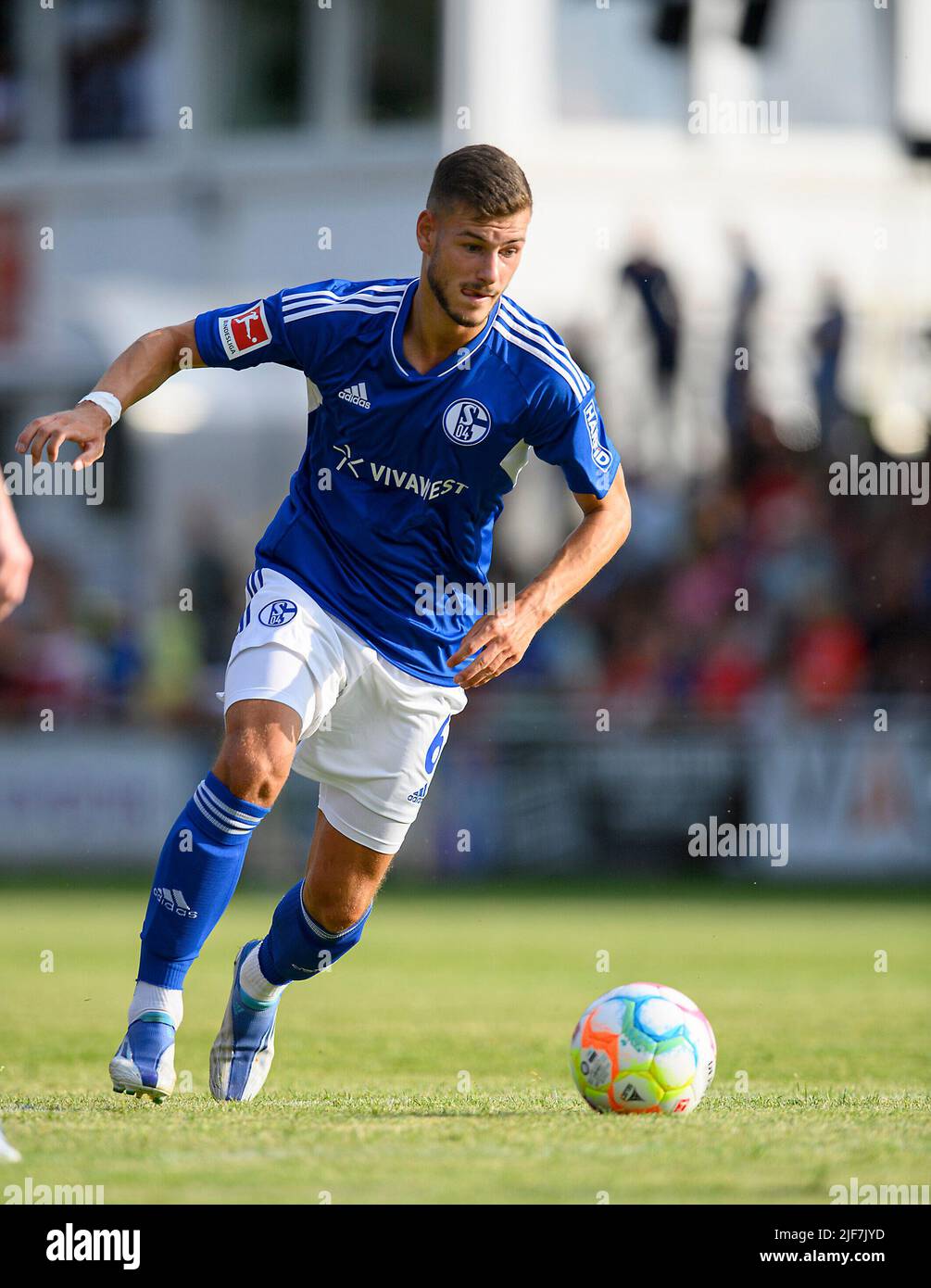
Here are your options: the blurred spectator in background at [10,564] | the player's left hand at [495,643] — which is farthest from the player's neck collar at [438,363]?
the blurred spectator in background at [10,564]

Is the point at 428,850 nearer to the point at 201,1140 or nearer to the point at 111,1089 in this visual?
the point at 111,1089

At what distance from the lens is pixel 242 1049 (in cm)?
629

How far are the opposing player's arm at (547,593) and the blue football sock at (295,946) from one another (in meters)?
1.03

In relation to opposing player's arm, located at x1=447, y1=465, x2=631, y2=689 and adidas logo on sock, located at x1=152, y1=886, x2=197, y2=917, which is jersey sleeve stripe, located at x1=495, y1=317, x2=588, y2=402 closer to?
opposing player's arm, located at x1=447, y1=465, x2=631, y2=689

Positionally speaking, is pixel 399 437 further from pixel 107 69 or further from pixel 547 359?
pixel 107 69

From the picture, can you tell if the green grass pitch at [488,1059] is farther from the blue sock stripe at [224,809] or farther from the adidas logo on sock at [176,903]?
the blue sock stripe at [224,809]

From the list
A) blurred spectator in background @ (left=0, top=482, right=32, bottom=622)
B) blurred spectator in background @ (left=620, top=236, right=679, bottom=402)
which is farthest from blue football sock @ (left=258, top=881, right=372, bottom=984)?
blurred spectator in background @ (left=620, top=236, right=679, bottom=402)

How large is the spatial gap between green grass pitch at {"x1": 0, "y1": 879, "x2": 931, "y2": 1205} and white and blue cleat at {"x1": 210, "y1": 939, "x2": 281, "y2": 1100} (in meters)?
0.11

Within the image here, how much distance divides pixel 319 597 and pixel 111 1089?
1.71 m

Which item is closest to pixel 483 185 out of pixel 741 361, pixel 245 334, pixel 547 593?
pixel 245 334

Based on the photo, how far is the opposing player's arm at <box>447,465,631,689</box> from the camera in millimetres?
5602

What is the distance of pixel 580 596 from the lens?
17.7 m

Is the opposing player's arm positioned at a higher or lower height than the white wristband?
lower

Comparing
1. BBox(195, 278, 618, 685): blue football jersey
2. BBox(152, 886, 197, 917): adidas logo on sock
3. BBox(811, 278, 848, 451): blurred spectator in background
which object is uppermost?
BBox(811, 278, 848, 451): blurred spectator in background
